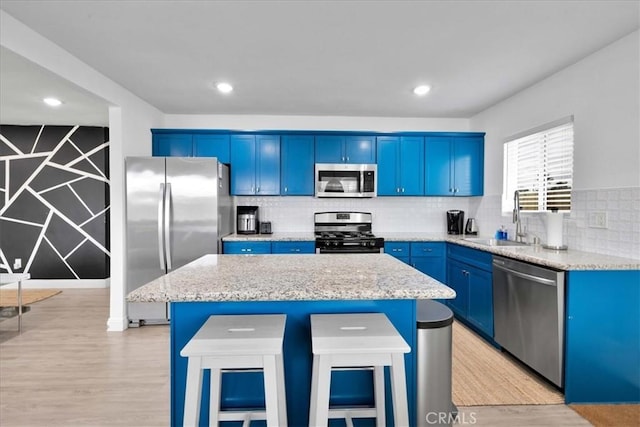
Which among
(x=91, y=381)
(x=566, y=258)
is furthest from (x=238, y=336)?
(x=566, y=258)

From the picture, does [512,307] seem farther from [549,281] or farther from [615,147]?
[615,147]

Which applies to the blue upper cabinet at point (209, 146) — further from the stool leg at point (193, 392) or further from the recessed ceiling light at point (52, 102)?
the stool leg at point (193, 392)

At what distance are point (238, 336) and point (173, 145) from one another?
339 centimetres

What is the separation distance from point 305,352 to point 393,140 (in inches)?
127

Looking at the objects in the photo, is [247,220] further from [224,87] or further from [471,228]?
[471,228]

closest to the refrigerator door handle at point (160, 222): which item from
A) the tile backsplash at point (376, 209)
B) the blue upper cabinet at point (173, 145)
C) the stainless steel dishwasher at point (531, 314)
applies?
the blue upper cabinet at point (173, 145)

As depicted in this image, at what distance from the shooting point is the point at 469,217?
449 cm

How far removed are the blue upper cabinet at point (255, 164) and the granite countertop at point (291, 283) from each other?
7.11ft

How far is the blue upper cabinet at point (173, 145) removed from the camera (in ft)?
13.1

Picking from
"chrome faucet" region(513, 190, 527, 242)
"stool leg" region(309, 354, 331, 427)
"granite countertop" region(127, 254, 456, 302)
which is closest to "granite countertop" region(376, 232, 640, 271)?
"chrome faucet" region(513, 190, 527, 242)

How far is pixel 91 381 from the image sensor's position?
2.38 meters

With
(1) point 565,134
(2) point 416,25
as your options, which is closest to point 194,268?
(2) point 416,25

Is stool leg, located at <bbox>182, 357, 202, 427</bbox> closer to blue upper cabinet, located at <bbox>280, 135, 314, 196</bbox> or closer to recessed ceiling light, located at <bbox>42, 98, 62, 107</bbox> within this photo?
blue upper cabinet, located at <bbox>280, 135, 314, 196</bbox>

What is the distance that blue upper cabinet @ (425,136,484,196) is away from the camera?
4180mm
